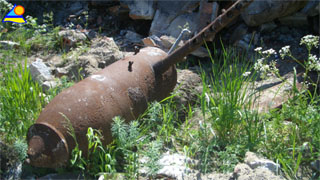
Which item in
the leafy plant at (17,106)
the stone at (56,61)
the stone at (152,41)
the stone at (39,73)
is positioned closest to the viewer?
the leafy plant at (17,106)

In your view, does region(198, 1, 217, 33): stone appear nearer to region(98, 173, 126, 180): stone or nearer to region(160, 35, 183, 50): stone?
region(160, 35, 183, 50): stone

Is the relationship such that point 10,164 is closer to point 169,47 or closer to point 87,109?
point 87,109

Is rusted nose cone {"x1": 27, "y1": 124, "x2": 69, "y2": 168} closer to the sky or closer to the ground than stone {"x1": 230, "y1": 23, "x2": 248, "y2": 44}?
closer to the ground


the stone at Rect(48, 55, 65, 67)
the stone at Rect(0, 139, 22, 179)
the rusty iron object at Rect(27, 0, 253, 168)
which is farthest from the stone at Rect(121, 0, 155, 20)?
the stone at Rect(0, 139, 22, 179)

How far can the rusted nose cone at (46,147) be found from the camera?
250 centimetres

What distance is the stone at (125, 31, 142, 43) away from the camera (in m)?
5.56

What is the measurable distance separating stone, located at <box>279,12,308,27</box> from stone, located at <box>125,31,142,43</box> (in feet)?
6.94

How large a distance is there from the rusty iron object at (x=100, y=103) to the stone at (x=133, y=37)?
7.37 ft

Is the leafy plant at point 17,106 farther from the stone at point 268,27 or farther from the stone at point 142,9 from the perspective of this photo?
the stone at point 268,27

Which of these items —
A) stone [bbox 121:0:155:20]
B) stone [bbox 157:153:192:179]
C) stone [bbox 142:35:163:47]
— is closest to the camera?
stone [bbox 157:153:192:179]

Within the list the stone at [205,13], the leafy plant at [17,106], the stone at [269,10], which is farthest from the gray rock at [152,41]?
the leafy plant at [17,106]

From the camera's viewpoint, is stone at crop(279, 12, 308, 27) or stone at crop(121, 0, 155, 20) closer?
stone at crop(279, 12, 308, 27)

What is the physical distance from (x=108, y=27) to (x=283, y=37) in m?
2.80

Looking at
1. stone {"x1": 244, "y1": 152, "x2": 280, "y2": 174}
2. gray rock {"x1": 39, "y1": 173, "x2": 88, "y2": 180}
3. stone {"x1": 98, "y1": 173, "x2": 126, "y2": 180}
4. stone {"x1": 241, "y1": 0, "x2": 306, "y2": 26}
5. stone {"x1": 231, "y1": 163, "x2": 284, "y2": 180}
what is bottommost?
gray rock {"x1": 39, "y1": 173, "x2": 88, "y2": 180}
